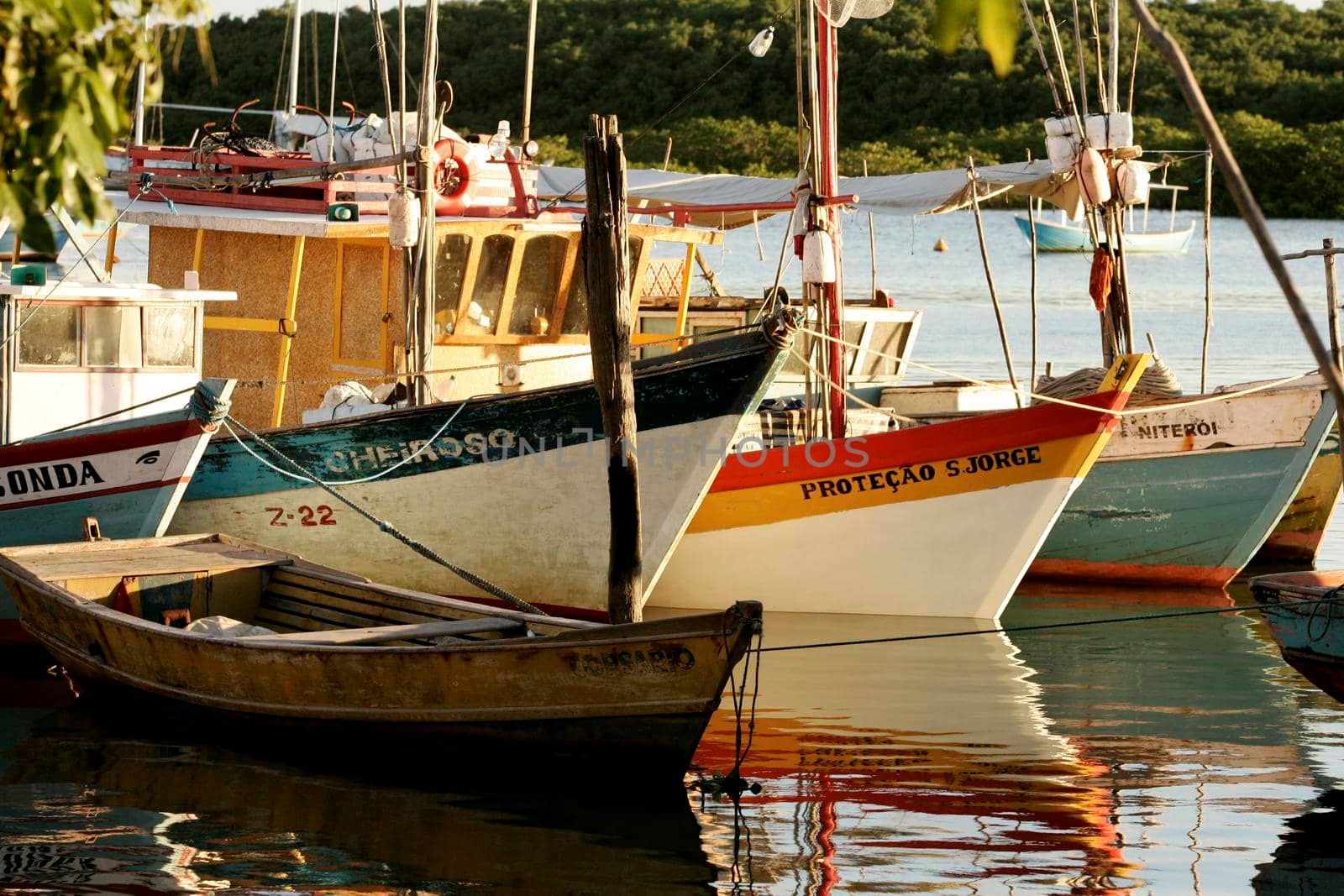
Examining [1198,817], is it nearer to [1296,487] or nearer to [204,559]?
[204,559]

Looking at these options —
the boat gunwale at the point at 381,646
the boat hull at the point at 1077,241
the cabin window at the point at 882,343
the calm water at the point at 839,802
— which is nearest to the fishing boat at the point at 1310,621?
the calm water at the point at 839,802

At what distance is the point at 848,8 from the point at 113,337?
19.2ft

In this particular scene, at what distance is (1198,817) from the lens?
28.3 feet

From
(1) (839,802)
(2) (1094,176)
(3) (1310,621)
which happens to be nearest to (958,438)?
(2) (1094,176)

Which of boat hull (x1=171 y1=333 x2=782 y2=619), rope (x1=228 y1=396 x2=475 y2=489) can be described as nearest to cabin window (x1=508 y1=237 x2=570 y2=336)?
rope (x1=228 y1=396 x2=475 y2=489)

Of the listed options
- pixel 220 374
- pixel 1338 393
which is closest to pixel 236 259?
pixel 220 374

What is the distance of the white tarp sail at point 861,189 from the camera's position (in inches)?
664

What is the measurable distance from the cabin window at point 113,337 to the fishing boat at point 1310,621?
7.50 meters

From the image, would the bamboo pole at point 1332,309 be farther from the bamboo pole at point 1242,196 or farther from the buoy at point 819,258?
the bamboo pole at point 1242,196

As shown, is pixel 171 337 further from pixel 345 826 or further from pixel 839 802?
pixel 839 802

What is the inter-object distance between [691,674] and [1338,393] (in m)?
5.18

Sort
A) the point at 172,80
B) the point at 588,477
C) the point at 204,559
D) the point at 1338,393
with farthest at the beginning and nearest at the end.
Answer: the point at 172,80 → the point at 588,477 → the point at 204,559 → the point at 1338,393

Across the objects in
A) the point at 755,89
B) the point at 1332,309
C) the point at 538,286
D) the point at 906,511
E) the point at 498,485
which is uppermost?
the point at 755,89

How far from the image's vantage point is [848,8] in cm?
1355
